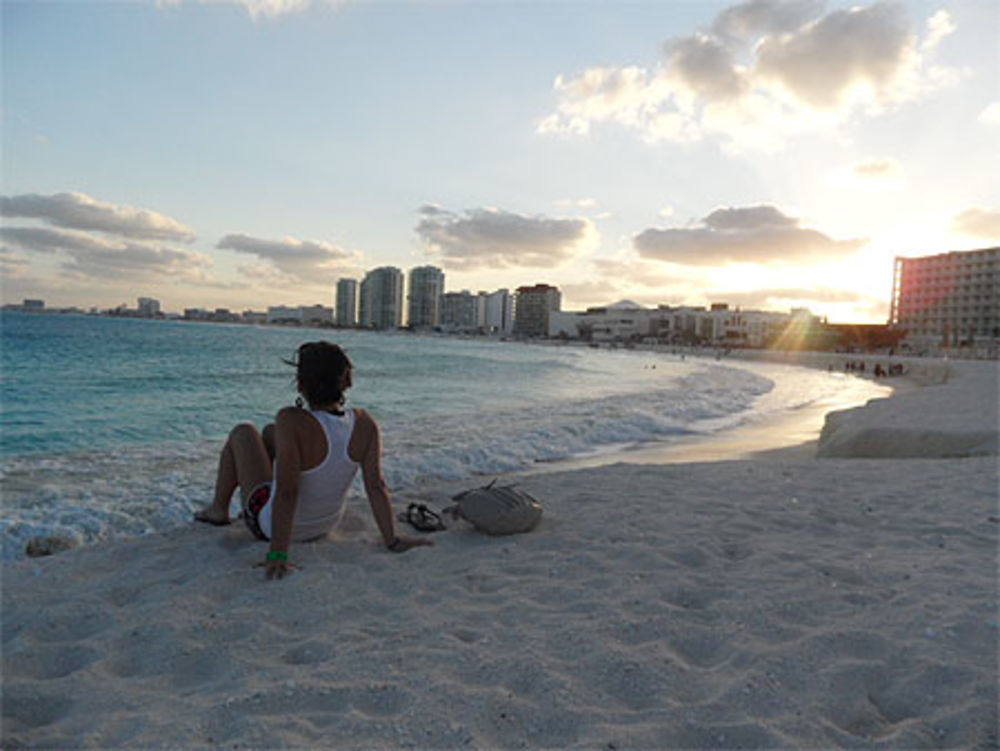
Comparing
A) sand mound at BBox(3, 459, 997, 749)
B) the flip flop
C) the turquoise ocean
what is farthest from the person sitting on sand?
the turquoise ocean

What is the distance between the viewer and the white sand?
1.96 meters

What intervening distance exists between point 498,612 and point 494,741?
0.97m

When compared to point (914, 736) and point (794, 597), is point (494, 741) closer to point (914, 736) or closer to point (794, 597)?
point (914, 736)

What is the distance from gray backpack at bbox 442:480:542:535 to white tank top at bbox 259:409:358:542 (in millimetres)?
880

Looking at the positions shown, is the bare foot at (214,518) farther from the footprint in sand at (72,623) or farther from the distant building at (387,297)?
the distant building at (387,297)

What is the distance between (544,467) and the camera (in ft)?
26.6

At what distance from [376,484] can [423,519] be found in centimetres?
86

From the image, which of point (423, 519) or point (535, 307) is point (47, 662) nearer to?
point (423, 519)

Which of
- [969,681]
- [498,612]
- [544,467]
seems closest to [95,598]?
[498,612]

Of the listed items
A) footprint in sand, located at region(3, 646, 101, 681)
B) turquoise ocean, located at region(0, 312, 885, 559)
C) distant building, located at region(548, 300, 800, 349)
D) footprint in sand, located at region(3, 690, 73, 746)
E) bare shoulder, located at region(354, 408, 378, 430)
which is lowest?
turquoise ocean, located at region(0, 312, 885, 559)

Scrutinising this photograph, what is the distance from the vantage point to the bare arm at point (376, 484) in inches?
139

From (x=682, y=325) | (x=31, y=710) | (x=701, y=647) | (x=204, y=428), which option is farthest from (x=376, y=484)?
(x=682, y=325)

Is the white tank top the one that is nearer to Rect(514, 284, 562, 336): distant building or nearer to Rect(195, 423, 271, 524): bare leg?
Rect(195, 423, 271, 524): bare leg

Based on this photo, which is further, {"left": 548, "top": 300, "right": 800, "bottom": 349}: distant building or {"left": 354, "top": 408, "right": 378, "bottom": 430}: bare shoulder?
{"left": 548, "top": 300, "right": 800, "bottom": 349}: distant building
